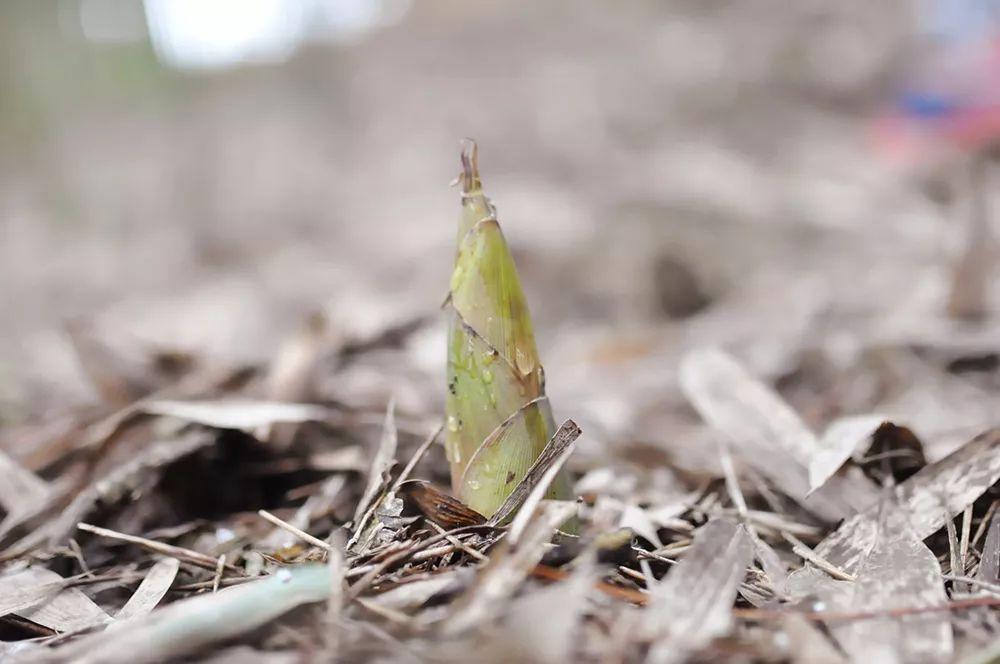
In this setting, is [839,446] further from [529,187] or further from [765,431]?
[529,187]

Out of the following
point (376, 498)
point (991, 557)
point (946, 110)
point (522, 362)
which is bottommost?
point (991, 557)

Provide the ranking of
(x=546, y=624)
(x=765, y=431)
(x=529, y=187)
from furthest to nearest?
(x=529, y=187) < (x=765, y=431) < (x=546, y=624)

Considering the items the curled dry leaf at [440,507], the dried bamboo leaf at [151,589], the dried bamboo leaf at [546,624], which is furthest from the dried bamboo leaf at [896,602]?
the dried bamboo leaf at [151,589]

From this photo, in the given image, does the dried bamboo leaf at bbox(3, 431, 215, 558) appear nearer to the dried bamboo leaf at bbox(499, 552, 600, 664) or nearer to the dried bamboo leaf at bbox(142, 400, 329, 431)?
the dried bamboo leaf at bbox(142, 400, 329, 431)

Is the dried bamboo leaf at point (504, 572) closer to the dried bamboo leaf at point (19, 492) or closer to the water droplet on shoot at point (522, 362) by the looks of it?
the water droplet on shoot at point (522, 362)

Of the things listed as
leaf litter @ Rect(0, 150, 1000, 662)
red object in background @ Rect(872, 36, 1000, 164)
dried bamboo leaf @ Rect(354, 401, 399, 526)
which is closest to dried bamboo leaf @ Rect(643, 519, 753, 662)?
leaf litter @ Rect(0, 150, 1000, 662)

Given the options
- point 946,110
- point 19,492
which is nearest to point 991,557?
point 19,492

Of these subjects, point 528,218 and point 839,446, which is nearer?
point 839,446
